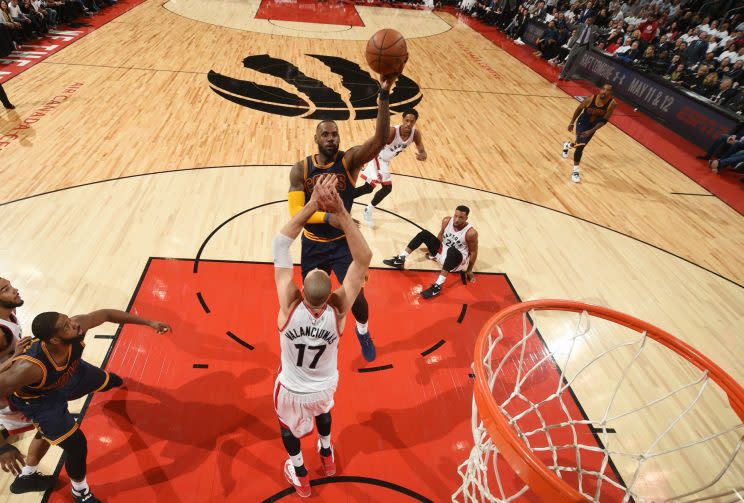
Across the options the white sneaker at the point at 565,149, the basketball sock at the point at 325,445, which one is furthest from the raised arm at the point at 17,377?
the white sneaker at the point at 565,149

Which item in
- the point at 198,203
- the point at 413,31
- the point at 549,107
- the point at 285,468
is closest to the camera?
the point at 285,468

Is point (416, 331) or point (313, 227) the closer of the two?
point (313, 227)

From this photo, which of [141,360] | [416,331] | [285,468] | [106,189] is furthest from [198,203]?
[285,468]

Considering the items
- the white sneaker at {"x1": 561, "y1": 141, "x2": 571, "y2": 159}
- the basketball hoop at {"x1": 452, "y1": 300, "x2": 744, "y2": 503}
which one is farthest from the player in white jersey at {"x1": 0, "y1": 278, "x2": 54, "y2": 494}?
the white sneaker at {"x1": 561, "y1": 141, "x2": 571, "y2": 159}

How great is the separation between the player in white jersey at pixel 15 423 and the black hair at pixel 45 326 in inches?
26.7

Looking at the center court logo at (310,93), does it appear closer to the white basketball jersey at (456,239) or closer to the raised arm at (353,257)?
the white basketball jersey at (456,239)

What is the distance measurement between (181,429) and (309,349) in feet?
5.98

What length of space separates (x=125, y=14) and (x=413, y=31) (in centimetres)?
1024

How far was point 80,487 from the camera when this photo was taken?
2.86m

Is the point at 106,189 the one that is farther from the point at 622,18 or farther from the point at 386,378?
the point at 622,18

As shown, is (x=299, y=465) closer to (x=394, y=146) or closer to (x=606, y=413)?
(x=606, y=413)

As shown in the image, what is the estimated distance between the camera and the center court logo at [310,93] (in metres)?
9.24

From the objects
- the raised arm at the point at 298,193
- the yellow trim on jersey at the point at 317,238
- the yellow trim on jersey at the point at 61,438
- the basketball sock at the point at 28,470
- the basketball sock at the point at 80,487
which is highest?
the raised arm at the point at 298,193

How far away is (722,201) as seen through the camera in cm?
788
